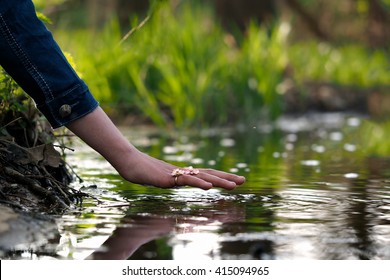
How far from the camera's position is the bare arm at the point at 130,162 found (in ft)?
9.16

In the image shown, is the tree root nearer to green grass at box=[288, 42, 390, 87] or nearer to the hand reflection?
the hand reflection

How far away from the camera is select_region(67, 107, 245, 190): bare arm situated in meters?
2.79

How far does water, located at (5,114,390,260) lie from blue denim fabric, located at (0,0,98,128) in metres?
0.33

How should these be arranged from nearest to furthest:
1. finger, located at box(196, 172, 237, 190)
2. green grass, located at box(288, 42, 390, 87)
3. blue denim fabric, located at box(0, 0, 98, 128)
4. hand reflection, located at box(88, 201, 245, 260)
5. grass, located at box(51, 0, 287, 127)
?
hand reflection, located at box(88, 201, 245, 260) < blue denim fabric, located at box(0, 0, 98, 128) < finger, located at box(196, 172, 237, 190) < grass, located at box(51, 0, 287, 127) < green grass, located at box(288, 42, 390, 87)

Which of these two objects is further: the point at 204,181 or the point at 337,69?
the point at 337,69

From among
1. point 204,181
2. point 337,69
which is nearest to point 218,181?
point 204,181

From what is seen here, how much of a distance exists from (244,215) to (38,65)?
0.75 meters

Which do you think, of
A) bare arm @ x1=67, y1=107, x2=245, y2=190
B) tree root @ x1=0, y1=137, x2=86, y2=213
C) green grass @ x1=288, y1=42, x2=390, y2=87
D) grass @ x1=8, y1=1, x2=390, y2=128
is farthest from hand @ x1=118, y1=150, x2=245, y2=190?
green grass @ x1=288, y1=42, x2=390, y2=87

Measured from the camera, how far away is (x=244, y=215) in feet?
8.89

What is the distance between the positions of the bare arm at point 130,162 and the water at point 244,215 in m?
0.08

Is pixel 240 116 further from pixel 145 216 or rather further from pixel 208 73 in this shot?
pixel 145 216

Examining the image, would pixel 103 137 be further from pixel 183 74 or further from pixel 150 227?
pixel 183 74

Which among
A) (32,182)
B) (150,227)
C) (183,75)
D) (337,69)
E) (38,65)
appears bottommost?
(150,227)

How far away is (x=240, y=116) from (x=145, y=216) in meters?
5.69
